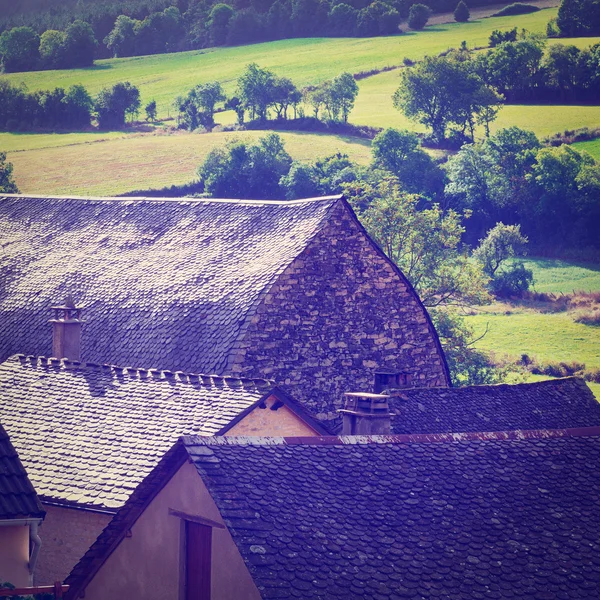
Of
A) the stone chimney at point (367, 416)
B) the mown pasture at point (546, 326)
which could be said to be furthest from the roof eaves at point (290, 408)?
the mown pasture at point (546, 326)

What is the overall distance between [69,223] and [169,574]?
84.7ft

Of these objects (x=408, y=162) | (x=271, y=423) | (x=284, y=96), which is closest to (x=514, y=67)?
(x=408, y=162)

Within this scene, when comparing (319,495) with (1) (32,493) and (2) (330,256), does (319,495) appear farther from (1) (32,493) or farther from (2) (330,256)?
(2) (330,256)

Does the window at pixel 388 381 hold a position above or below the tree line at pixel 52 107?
above

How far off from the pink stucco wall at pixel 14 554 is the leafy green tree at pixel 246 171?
66339mm

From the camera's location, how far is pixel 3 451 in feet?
54.0

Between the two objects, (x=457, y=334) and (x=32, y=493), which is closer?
(x=32, y=493)

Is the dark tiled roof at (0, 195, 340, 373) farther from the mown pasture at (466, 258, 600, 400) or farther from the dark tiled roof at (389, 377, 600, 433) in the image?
the mown pasture at (466, 258, 600, 400)

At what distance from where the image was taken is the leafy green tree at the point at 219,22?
106188 millimetres

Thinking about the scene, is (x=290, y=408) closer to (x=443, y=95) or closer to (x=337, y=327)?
(x=337, y=327)

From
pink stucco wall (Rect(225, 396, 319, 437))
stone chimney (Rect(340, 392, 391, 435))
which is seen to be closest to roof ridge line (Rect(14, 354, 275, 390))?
pink stucco wall (Rect(225, 396, 319, 437))

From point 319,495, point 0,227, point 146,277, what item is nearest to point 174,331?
point 146,277

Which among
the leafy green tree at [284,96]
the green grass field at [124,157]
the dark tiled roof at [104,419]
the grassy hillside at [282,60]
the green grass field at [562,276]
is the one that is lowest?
the green grass field at [562,276]

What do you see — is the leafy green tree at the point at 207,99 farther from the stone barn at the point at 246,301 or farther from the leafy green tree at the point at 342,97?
the stone barn at the point at 246,301
